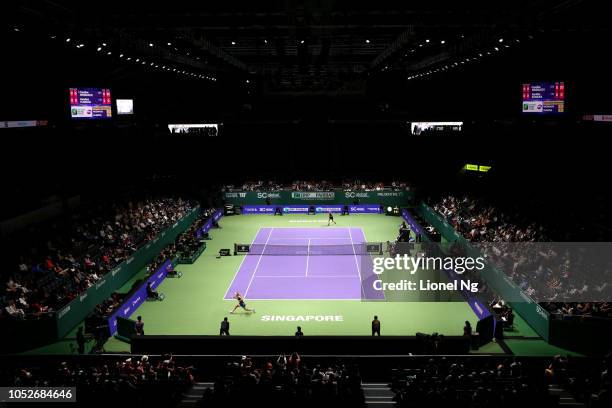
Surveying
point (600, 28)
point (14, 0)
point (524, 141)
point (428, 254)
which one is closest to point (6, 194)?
point (14, 0)

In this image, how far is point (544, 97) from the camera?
31688 millimetres

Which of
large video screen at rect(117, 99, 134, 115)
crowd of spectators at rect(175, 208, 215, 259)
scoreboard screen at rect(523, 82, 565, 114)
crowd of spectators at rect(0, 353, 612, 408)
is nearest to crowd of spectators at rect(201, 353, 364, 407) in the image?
crowd of spectators at rect(0, 353, 612, 408)

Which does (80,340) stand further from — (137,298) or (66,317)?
(137,298)

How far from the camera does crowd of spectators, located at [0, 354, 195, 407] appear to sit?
39.4 ft

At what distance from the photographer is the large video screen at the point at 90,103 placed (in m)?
35.3

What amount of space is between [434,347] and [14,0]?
16743 millimetres

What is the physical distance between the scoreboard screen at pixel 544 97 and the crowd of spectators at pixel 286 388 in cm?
2316

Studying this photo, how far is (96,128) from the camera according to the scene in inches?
1663

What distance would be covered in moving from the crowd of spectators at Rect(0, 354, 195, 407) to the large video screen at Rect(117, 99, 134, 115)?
2892cm

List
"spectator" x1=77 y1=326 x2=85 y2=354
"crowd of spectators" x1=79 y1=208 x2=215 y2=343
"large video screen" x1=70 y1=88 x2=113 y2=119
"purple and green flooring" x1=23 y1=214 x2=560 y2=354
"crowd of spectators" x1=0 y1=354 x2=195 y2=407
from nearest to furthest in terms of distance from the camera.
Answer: "crowd of spectators" x1=0 y1=354 x2=195 y2=407, "spectator" x1=77 y1=326 x2=85 y2=354, "crowd of spectators" x1=79 y1=208 x2=215 y2=343, "purple and green flooring" x1=23 y1=214 x2=560 y2=354, "large video screen" x1=70 y1=88 x2=113 y2=119

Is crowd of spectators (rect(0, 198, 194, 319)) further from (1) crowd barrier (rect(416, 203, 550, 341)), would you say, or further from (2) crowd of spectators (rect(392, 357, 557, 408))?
(1) crowd barrier (rect(416, 203, 550, 341))

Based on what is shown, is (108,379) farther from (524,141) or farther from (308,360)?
(524,141)

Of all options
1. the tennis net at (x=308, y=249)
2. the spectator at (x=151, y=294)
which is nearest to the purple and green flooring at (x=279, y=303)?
the spectator at (x=151, y=294)

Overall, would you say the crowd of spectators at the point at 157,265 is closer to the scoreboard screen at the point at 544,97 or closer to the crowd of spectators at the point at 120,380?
the crowd of spectators at the point at 120,380
